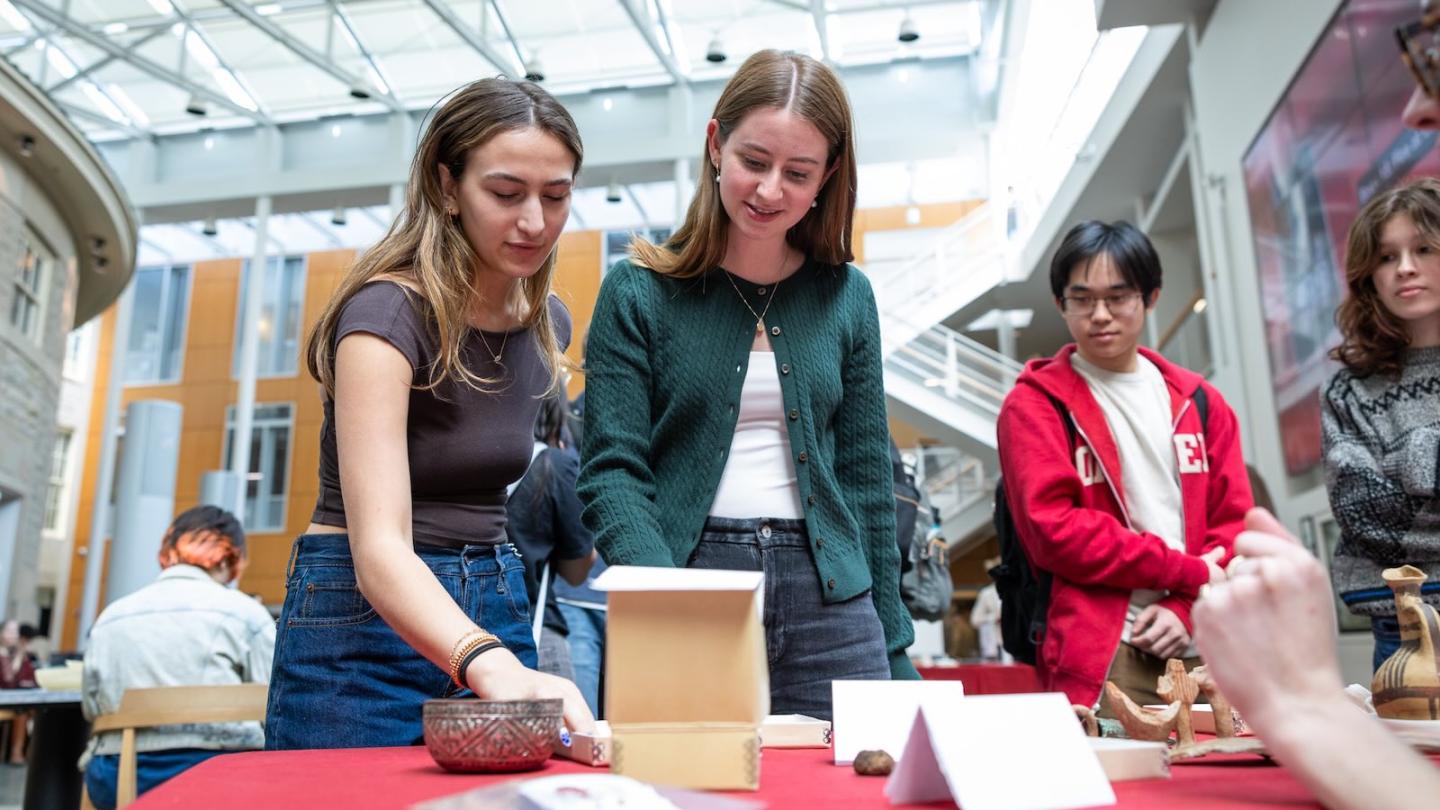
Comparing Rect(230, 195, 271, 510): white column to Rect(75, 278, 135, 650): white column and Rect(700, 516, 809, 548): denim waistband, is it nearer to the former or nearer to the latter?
Rect(75, 278, 135, 650): white column

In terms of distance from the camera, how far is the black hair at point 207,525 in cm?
370

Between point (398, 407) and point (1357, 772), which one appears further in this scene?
point (398, 407)

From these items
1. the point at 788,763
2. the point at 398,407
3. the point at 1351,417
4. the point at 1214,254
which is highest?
the point at 1214,254

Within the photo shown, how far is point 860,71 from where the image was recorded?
1494cm

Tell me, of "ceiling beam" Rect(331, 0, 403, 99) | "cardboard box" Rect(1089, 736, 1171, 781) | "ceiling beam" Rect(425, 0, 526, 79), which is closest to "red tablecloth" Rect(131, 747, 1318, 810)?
"cardboard box" Rect(1089, 736, 1171, 781)

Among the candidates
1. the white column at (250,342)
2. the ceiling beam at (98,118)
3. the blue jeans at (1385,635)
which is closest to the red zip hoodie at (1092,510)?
the blue jeans at (1385,635)

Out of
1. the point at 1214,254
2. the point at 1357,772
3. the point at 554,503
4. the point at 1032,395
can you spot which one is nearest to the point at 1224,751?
the point at 1357,772

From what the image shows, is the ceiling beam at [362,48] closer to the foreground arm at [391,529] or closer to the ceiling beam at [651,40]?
the ceiling beam at [651,40]

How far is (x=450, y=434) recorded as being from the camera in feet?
5.32

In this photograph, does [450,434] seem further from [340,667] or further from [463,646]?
[463,646]

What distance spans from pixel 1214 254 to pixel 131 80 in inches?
539

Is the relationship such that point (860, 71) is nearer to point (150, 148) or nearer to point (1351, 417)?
point (150, 148)

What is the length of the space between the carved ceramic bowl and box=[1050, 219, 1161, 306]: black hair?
6.17 ft

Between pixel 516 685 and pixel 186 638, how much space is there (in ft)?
9.07
